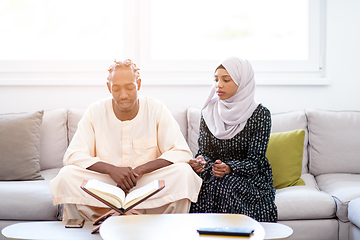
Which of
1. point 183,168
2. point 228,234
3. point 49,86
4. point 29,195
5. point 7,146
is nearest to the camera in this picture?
point 228,234

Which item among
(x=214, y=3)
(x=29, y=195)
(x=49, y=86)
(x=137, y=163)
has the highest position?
(x=214, y=3)

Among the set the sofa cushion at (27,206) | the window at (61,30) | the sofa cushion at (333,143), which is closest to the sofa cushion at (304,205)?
the sofa cushion at (333,143)

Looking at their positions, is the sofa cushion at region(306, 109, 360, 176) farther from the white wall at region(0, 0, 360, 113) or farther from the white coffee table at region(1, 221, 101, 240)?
the white coffee table at region(1, 221, 101, 240)

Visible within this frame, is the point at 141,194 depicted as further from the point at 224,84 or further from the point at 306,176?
the point at 306,176

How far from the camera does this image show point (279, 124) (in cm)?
306

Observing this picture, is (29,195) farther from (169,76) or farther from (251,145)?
(169,76)

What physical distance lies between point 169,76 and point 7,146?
1.45 meters

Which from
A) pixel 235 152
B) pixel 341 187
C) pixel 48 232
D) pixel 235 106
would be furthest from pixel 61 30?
pixel 341 187

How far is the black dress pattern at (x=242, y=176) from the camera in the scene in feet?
7.55

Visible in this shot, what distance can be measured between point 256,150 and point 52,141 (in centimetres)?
154

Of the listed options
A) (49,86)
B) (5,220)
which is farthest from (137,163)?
(49,86)

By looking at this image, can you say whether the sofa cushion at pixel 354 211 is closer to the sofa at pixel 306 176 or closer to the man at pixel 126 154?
the sofa at pixel 306 176

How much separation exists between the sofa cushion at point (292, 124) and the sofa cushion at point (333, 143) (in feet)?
0.13

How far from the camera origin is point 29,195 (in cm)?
242
